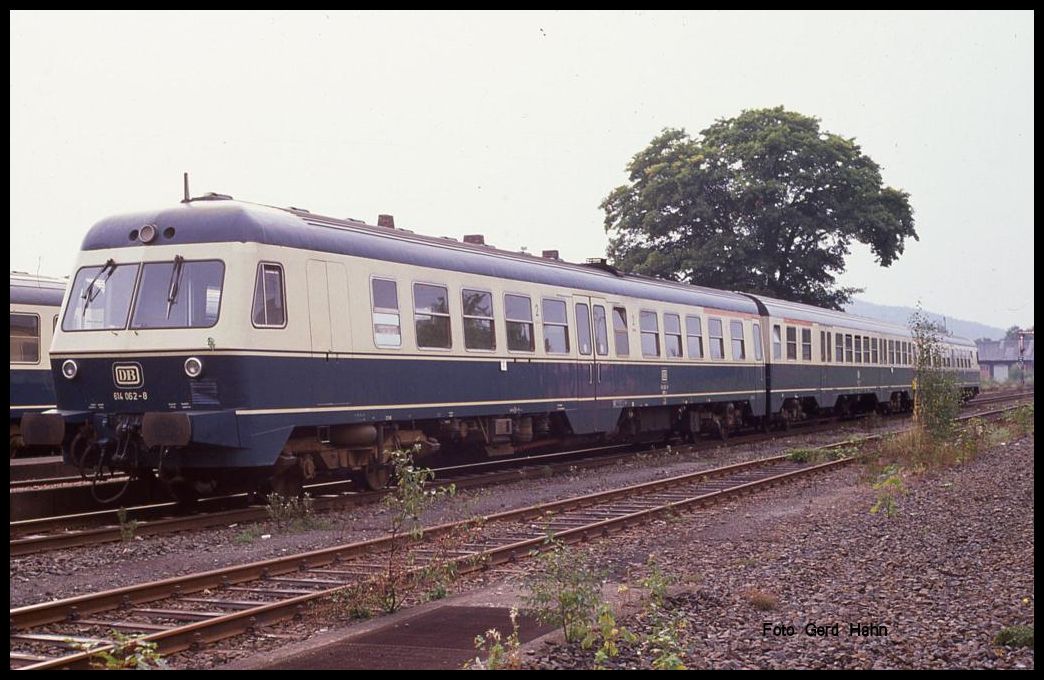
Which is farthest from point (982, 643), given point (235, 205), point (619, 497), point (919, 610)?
point (235, 205)

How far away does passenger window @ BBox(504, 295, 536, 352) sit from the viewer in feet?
53.1

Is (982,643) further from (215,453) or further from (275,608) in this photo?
(215,453)

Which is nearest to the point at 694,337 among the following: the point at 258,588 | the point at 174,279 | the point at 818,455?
the point at 818,455

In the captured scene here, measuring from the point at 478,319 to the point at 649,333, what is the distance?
223 inches

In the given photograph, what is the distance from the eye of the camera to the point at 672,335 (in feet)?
69.6

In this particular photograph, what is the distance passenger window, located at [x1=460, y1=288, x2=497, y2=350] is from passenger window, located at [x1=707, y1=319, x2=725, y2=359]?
8.17 m

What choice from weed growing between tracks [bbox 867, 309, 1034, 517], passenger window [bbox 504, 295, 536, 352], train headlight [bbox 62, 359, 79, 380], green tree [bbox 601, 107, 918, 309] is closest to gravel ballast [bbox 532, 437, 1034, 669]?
weed growing between tracks [bbox 867, 309, 1034, 517]

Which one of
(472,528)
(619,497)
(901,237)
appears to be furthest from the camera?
(901,237)

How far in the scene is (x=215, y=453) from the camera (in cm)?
1161

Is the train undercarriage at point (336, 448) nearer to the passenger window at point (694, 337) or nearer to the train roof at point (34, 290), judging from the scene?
the passenger window at point (694, 337)

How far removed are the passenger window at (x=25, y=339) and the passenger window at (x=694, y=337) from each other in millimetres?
11730

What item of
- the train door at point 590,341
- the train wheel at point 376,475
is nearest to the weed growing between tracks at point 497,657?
the train wheel at point 376,475

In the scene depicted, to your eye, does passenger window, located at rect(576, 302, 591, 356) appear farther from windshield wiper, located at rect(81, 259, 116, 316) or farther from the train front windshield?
windshield wiper, located at rect(81, 259, 116, 316)

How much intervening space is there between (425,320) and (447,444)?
2731mm
